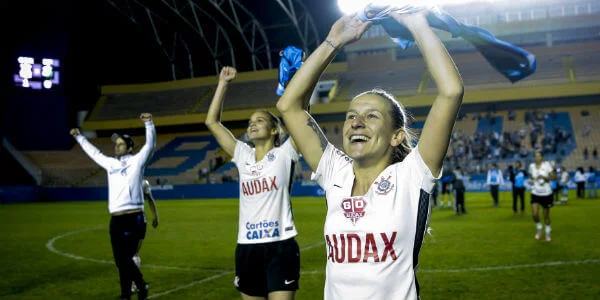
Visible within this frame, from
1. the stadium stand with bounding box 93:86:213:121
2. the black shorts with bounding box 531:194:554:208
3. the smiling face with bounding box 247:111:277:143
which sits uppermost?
the stadium stand with bounding box 93:86:213:121

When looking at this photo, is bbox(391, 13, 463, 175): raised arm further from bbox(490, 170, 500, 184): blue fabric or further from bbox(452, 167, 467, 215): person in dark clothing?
bbox(490, 170, 500, 184): blue fabric

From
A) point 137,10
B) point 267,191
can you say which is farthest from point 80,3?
point 267,191

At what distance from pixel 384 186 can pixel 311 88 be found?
30.0 inches

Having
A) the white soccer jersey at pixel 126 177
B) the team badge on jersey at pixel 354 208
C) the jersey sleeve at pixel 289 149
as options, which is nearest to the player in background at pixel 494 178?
the white soccer jersey at pixel 126 177

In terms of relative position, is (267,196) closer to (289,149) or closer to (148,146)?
(289,149)

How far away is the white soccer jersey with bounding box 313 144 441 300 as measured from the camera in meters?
2.71

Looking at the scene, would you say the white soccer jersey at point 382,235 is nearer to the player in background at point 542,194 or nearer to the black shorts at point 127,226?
the black shorts at point 127,226

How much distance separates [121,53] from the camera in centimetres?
5444

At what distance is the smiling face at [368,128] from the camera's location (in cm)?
282

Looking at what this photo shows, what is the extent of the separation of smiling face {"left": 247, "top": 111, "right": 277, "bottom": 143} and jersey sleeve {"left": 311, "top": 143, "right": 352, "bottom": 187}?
6.91 feet

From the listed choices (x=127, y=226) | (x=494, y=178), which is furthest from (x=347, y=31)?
(x=494, y=178)

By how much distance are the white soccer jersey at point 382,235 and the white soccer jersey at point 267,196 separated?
7.52ft

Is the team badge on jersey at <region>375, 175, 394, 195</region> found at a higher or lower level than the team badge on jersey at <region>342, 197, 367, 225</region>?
higher

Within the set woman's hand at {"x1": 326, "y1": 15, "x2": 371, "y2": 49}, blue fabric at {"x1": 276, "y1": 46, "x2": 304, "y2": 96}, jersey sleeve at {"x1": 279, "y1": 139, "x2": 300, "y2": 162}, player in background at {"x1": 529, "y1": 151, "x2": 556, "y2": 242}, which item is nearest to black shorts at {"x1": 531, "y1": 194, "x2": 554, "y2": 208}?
player in background at {"x1": 529, "y1": 151, "x2": 556, "y2": 242}
